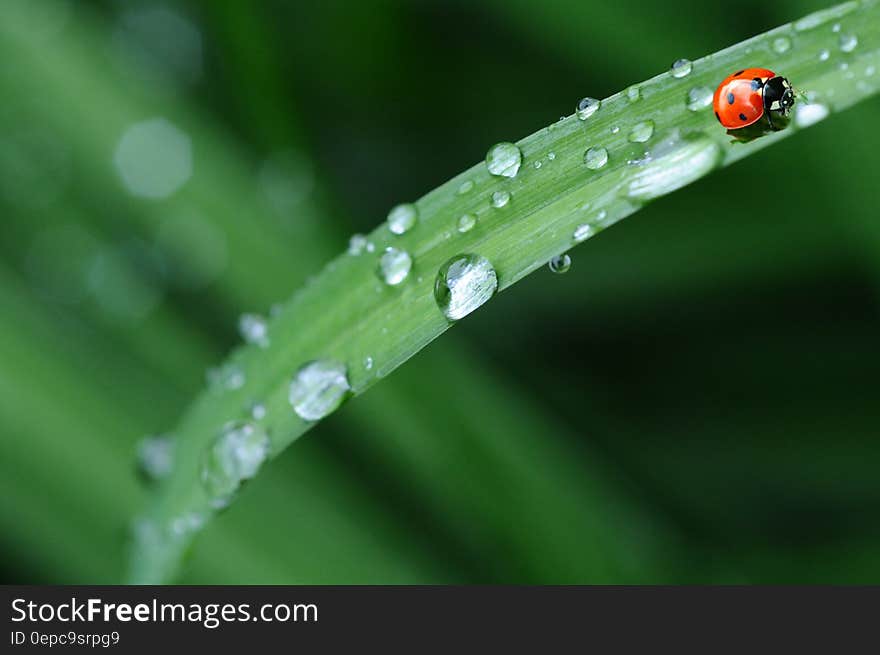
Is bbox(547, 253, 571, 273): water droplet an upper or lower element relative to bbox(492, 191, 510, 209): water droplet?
lower

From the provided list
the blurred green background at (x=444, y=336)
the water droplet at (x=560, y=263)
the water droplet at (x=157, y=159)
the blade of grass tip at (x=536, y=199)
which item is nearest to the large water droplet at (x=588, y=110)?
the blade of grass tip at (x=536, y=199)

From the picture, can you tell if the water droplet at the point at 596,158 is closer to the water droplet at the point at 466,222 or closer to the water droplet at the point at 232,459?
the water droplet at the point at 466,222

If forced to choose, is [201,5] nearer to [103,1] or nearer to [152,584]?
[103,1]

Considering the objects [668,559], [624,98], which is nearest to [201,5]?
[624,98]

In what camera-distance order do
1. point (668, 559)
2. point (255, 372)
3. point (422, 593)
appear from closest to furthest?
1. point (255, 372)
2. point (422, 593)
3. point (668, 559)

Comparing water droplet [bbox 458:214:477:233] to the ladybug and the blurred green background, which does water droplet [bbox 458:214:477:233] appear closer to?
the ladybug

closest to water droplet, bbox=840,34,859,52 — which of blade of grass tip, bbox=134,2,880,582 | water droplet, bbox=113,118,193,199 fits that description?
blade of grass tip, bbox=134,2,880,582
